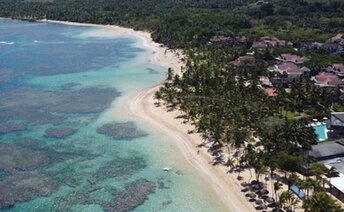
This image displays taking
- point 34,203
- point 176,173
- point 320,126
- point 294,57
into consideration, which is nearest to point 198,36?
point 294,57

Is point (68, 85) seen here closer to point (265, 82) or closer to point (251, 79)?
point (251, 79)

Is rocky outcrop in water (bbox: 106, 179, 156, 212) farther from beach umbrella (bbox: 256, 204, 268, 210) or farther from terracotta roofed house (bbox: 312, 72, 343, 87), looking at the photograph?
terracotta roofed house (bbox: 312, 72, 343, 87)

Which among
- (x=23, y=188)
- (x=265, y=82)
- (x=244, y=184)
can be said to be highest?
(x=265, y=82)

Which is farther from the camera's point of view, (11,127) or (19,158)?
(11,127)

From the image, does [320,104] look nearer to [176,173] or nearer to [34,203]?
[176,173]

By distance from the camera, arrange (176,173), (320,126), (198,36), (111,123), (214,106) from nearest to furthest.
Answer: (176,173) < (320,126) < (214,106) < (111,123) < (198,36)

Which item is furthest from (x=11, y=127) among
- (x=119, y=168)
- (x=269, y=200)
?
(x=269, y=200)

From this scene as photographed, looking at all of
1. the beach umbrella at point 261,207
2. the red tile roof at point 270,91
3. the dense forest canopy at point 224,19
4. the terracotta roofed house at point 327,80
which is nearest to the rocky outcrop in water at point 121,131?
the red tile roof at point 270,91
